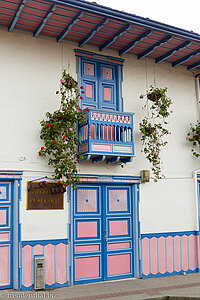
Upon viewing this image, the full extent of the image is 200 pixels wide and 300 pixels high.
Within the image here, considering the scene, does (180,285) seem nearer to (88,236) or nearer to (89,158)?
(88,236)

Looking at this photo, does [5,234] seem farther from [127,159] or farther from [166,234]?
[166,234]

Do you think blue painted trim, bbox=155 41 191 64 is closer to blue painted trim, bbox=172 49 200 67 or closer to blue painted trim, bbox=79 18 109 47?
blue painted trim, bbox=172 49 200 67

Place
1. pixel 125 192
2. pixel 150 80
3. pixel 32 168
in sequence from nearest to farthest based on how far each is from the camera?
pixel 32 168 < pixel 125 192 < pixel 150 80

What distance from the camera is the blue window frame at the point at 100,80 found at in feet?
32.8

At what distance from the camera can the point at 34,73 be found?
9.32 m

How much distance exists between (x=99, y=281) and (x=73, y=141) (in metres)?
3.58

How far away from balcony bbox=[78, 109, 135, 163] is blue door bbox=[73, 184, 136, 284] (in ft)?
3.13

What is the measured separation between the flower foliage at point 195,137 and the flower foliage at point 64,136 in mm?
3826

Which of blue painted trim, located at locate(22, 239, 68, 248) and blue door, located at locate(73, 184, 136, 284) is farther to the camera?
blue door, located at locate(73, 184, 136, 284)

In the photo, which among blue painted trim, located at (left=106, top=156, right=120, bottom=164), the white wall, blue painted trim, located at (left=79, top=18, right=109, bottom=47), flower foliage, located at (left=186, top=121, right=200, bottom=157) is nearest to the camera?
the white wall

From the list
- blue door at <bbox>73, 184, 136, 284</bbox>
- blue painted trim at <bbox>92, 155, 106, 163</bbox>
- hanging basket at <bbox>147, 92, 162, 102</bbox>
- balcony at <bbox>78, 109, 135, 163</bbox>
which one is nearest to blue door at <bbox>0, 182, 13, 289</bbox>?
blue door at <bbox>73, 184, 136, 284</bbox>

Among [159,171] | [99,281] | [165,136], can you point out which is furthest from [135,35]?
[99,281]

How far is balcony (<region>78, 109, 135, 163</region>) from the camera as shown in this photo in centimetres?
924

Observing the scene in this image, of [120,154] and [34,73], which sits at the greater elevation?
[34,73]
